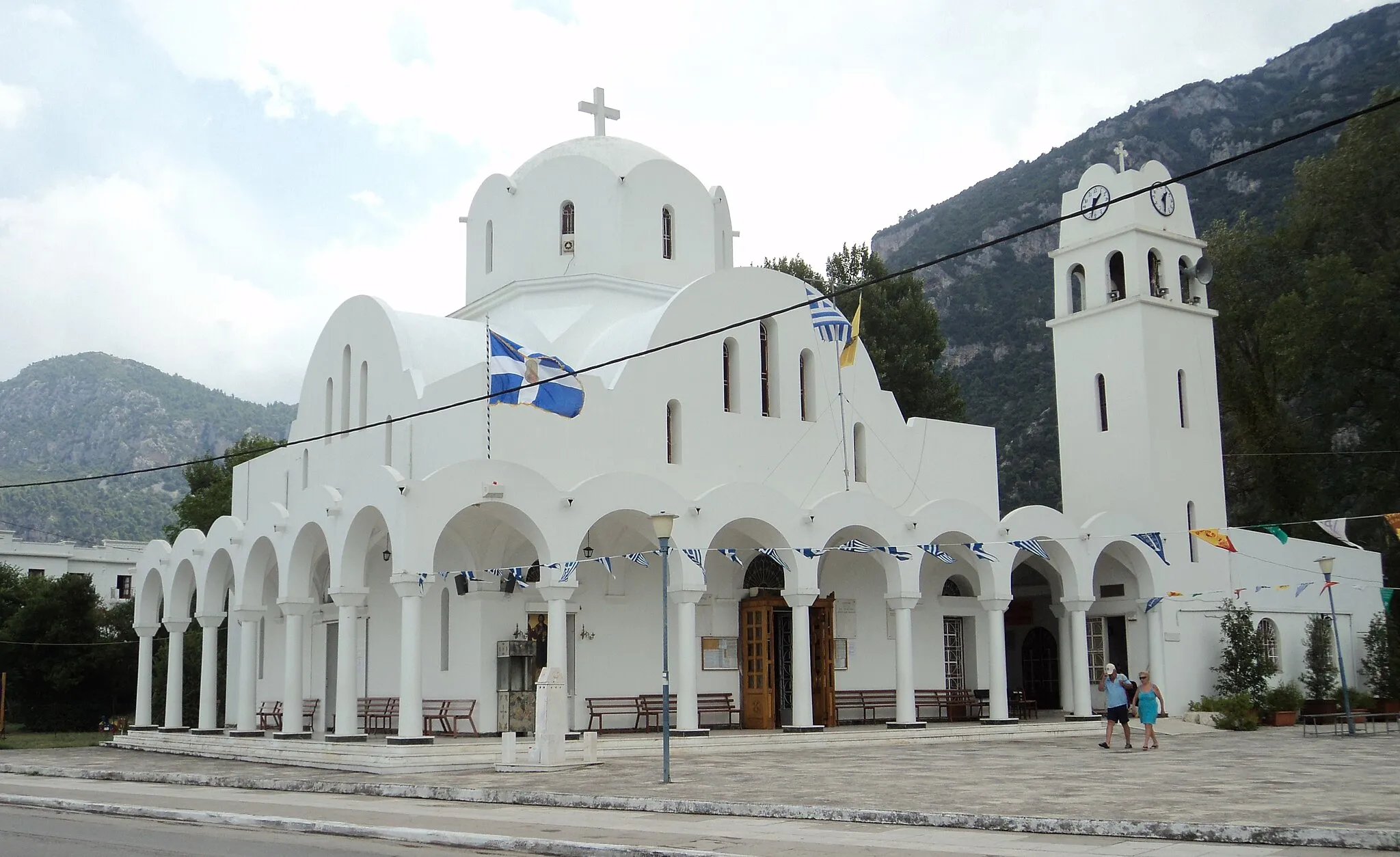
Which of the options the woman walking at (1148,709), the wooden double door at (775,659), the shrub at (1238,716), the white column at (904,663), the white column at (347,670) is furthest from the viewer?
the shrub at (1238,716)

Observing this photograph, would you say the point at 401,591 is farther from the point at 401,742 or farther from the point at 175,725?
the point at 175,725

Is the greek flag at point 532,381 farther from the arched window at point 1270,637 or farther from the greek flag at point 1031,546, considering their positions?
the arched window at point 1270,637

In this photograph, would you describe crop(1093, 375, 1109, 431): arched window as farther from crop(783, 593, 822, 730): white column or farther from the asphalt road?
the asphalt road

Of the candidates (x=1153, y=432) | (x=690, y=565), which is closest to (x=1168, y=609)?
(x=1153, y=432)

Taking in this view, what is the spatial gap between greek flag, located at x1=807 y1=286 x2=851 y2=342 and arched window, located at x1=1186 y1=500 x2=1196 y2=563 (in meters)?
8.67

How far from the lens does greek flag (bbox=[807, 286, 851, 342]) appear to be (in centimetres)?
2292

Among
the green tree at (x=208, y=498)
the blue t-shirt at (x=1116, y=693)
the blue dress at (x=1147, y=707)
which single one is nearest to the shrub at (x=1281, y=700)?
the blue t-shirt at (x=1116, y=693)

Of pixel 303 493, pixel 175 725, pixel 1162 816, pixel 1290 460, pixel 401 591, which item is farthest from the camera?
pixel 1290 460

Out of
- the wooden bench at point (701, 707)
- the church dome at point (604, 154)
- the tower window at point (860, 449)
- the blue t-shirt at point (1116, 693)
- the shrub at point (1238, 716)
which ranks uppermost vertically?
the church dome at point (604, 154)

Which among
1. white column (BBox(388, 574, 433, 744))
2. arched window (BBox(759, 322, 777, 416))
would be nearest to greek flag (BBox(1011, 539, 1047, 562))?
arched window (BBox(759, 322, 777, 416))

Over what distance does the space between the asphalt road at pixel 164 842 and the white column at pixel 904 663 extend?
12903 mm

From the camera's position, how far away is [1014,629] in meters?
29.3

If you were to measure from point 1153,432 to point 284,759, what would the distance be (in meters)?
17.7

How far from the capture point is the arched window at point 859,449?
24.4 metres
